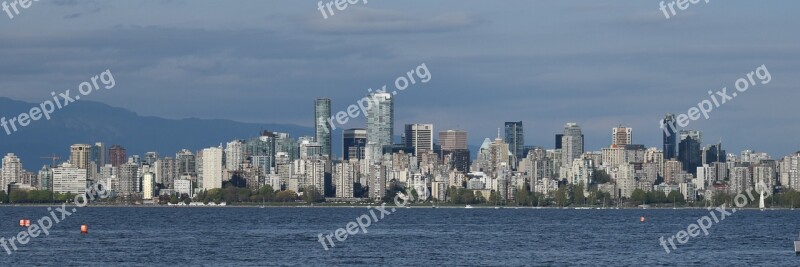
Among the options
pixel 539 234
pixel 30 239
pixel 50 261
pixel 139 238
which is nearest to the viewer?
pixel 50 261

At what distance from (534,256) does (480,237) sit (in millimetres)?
27565

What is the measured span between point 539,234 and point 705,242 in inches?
790

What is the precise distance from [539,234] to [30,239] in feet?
138

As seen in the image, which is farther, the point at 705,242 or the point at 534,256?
the point at 705,242

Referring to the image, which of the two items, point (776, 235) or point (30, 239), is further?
point (776, 235)

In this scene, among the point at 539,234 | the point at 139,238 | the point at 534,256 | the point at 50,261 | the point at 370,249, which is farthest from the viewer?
the point at 539,234

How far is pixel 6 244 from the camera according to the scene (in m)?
103

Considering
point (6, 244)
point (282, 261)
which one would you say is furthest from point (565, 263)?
point (6, 244)

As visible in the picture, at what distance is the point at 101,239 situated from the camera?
113312mm

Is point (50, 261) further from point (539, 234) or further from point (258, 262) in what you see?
point (539, 234)

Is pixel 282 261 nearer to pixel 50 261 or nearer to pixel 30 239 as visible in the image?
pixel 50 261

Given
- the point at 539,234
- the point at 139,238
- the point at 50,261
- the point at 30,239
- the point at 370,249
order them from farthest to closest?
the point at 539,234
the point at 139,238
the point at 30,239
the point at 370,249
the point at 50,261

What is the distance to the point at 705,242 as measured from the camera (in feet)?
369

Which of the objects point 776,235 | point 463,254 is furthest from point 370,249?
point 776,235
